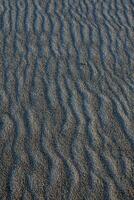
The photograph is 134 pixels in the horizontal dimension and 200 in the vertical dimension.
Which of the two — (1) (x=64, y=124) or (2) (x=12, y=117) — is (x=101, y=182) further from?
(2) (x=12, y=117)

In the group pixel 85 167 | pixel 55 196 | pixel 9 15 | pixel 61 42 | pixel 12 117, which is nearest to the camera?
pixel 55 196

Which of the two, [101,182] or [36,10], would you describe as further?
[36,10]

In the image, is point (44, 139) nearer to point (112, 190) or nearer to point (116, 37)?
point (112, 190)

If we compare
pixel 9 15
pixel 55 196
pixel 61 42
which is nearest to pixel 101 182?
pixel 55 196

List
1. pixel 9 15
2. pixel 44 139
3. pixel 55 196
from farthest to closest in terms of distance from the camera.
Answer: pixel 9 15 < pixel 44 139 < pixel 55 196

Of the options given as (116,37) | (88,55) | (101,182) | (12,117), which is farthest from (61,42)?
(101,182)

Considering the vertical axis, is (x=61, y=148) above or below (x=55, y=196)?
above

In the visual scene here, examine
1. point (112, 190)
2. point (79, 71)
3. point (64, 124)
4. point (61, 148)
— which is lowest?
point (112, 190)
